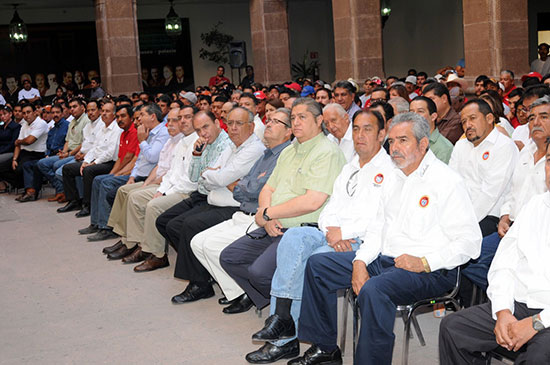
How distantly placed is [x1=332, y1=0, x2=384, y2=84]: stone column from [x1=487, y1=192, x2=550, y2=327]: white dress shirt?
9.76 m

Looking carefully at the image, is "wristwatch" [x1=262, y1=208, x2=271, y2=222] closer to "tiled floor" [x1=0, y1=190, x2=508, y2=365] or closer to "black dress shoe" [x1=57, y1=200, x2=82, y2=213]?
"tiled floor" [x1=0, y1=190, x2=508, y2=365]

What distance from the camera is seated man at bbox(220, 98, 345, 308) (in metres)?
4.39

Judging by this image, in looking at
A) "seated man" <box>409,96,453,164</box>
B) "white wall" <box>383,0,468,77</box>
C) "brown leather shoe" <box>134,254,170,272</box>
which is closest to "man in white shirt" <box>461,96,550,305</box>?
"seated man" <box>409,96,453,164</box>

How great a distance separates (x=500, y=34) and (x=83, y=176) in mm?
5419

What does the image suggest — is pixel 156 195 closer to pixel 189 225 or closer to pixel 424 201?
pixel 189 225

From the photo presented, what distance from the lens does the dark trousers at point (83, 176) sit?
333 inches

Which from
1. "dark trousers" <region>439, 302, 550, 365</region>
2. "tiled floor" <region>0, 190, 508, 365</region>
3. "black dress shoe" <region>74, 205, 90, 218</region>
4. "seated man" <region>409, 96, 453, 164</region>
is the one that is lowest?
"tiled floor" <region>0, 190, 508, 365</region>

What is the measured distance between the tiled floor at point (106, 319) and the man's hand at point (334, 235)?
0.65 m

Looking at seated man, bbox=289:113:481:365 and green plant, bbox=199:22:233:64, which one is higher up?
green plant, bbox=199:22:233:64

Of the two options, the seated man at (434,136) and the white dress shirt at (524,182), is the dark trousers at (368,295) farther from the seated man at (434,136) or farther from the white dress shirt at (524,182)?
the seated man at (434,136)

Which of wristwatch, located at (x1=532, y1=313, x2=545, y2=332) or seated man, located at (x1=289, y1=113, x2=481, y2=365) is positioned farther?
seated man, located at (x1=289, y1=113, x2=481, y2=365)

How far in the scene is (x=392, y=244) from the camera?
12.1ft

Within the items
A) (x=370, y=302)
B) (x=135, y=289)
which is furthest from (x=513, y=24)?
(x=370, y=302)

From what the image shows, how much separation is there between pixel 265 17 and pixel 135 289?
34.2ft
